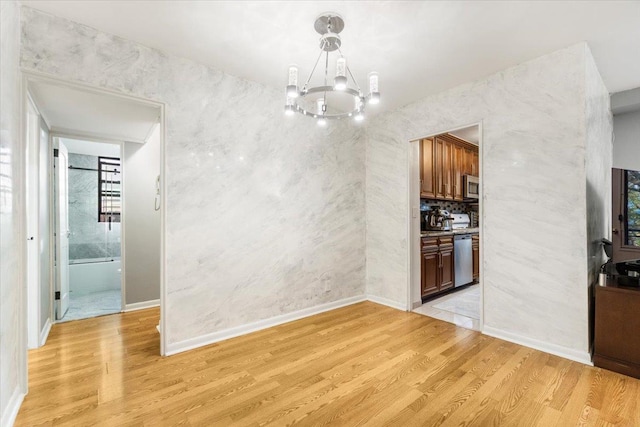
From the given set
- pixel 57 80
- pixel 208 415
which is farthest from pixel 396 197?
pixel 57 80

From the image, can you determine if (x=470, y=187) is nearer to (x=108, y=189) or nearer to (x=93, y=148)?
(x=93, y=148)

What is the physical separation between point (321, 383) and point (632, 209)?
281 centimetres

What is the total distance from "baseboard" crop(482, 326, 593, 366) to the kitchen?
1.53ft

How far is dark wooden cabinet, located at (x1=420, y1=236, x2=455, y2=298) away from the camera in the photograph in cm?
425

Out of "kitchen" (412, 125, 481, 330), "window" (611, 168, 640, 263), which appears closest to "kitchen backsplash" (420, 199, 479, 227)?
"kitchen" (412, 125, 481, 330)

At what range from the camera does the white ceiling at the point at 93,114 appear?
2752 millimetres

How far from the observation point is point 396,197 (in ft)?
13.1

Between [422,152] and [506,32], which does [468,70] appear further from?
[422,152]

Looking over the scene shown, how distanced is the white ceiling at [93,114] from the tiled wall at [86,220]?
106 inches

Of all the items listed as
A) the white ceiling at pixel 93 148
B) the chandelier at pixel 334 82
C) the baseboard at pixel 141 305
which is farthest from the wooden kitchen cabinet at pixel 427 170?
the white ceiling at pixel 93 148

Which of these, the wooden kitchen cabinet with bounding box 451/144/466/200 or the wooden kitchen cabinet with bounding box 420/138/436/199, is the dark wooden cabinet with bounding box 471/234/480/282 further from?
the wooden kitchen cabinet with bounding box 420/138/436/199

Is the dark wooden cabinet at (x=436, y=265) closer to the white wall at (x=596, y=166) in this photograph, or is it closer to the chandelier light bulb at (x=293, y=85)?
the white wall at (x=596, y=166)

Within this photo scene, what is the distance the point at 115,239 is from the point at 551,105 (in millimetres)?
7446

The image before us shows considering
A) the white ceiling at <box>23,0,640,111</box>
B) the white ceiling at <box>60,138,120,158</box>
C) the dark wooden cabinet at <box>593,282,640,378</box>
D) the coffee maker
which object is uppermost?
the white ceiling at <box>23,0,640,111</box>
